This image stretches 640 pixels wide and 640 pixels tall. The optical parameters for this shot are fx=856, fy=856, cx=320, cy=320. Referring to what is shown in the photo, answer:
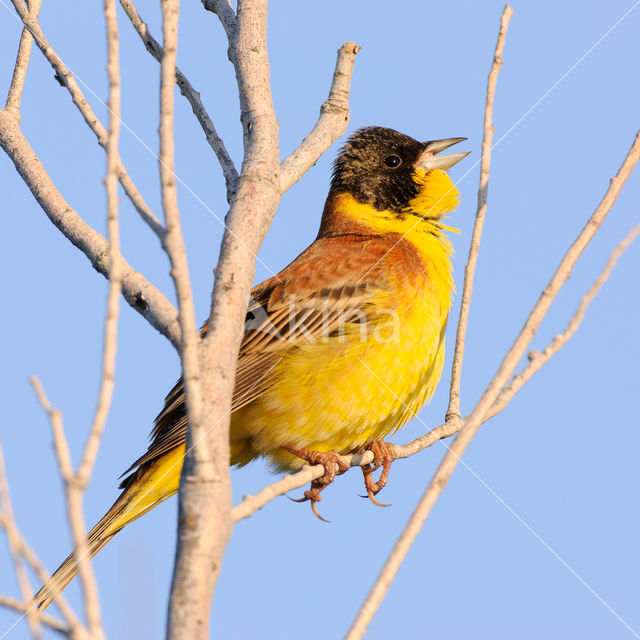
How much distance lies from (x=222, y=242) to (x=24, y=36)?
2176mm

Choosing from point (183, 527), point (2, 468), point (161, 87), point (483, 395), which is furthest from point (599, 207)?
point (2, 468)

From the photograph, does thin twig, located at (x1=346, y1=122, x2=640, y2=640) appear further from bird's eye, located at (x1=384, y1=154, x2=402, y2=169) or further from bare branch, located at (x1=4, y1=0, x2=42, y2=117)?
bird's eye, located at (x1=384, y1=154, x2=402, y2=169)

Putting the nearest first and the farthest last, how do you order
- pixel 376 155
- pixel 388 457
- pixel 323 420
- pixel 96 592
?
pixel 96 592 < pixel 323 420 < pixel 388 457 < pixel 376 155

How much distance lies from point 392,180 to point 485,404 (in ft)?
13.9

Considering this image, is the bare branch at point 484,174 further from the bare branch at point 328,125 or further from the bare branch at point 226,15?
the bare branch at point 226,15

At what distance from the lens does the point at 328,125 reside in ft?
16.3

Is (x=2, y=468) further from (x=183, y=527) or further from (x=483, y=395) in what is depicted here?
(x=483, y=395)

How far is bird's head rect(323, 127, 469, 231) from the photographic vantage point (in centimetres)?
662

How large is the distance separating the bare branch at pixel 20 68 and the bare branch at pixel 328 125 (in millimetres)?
1482

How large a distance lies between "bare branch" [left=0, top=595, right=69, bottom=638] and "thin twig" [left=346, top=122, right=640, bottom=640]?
73cm

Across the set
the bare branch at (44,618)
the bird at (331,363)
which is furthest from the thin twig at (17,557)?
the bird at (331,363)

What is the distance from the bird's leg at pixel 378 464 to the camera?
5.66 meters

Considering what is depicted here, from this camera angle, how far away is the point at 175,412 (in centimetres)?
578

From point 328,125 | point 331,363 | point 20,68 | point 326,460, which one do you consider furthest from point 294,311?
point 20,68
